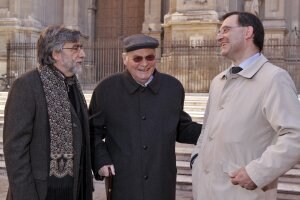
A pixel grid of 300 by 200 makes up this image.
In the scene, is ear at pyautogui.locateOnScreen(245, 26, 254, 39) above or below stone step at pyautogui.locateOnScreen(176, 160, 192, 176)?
above

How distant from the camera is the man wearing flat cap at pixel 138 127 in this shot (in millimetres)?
3480

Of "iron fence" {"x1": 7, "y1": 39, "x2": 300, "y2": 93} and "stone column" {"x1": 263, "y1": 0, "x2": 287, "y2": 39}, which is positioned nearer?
"iron fence" {"x1": 7, "y1": 39, "x2": 300, "y2": 93}

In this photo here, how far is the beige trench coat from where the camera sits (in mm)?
2654

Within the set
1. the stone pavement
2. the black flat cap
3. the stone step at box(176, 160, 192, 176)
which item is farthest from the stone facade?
the black flat cap

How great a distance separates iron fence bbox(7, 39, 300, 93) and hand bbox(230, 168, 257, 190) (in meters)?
11.7

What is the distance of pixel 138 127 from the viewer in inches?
138

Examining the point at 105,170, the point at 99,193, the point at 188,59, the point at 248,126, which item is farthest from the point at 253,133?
the point at 188,59

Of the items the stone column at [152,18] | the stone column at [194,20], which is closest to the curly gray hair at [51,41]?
the stone column at [194,20]

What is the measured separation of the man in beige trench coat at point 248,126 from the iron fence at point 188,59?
11378 mm

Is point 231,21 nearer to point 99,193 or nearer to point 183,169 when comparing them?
point 99,193

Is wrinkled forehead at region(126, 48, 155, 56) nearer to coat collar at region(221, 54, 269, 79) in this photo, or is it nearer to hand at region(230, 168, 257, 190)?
coat collar at region(221, 54, 269, 79)

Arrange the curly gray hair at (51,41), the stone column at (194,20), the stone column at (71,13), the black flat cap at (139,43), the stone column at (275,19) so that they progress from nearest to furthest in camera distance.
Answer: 1. the curly gray hair at (51,41)
2. the black flat cap at (139,43)
3. the stone column at (194,20)
4. the stone column at (275,19)
5. the stone column at (71,13)

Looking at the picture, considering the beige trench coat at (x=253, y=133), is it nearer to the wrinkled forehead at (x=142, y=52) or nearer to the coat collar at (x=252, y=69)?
the coat collar at (x=252, y=69)

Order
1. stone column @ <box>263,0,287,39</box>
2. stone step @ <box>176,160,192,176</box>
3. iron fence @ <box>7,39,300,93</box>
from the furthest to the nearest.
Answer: stone column @ <box>263,0,287,39</box>, iron fence @ <box>7,39,300,93</box>, stone step @ <box>176,160,192,176</box>
